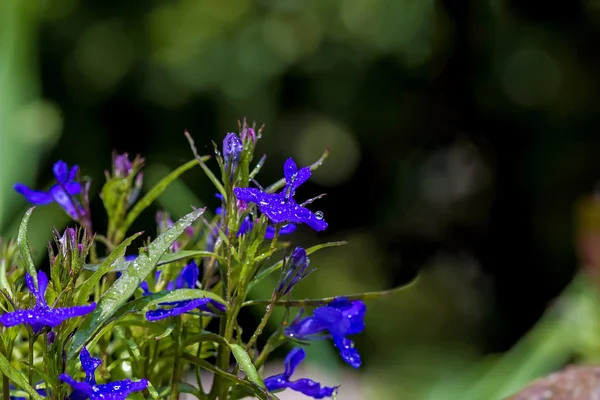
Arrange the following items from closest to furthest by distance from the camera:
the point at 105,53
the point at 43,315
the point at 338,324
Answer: the point at 43,315 < the point at 338,324 < the point at 105,53

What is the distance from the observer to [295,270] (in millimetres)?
418

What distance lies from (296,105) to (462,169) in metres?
0.67

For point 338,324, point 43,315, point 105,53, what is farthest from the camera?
point 105,53

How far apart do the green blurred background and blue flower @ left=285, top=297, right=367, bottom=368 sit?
45.4 inches

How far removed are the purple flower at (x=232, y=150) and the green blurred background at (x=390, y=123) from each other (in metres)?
1.24

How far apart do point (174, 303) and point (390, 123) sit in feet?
6.05

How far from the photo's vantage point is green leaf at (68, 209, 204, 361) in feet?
1.27

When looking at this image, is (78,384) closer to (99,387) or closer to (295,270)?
(99,387)

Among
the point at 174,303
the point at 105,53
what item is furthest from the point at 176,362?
the point at 105,53

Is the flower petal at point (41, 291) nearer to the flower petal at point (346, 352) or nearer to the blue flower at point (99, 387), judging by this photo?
the blue flower at point (99, 387)

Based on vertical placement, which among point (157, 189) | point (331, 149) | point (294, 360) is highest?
point (157, 189)

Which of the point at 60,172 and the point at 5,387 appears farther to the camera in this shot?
the point at 60,172

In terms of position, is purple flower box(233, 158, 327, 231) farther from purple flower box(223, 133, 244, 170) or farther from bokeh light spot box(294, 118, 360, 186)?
bokeh light spot box(294, 118, 360, 186)

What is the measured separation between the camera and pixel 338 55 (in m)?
2.02
